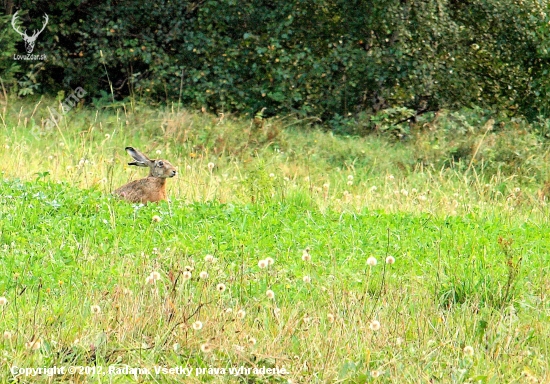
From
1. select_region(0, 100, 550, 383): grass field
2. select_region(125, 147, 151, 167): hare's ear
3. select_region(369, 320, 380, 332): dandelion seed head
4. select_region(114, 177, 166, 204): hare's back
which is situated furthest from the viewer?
select_region(125, 147, 151, 167): hare's ear

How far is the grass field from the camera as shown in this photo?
4.71 metres

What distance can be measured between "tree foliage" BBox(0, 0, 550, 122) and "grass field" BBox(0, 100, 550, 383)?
19.6 feet

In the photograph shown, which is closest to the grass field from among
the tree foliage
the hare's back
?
the hare's back

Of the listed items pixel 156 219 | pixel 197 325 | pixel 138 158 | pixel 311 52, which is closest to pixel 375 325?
pixel 197 325

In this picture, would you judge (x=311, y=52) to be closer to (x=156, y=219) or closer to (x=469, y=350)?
(x=156, y=219)

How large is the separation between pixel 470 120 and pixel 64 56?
7.18 metres

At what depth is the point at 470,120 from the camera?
581 inches

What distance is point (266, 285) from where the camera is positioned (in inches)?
230

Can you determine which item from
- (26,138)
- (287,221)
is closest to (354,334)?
(287,221)

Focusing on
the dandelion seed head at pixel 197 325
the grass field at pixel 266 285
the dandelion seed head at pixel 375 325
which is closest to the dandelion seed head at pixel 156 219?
the grass field at pixel 266 285

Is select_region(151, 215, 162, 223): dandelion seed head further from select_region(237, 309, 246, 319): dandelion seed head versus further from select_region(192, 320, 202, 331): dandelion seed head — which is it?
select_region(192, 320, 202, 331): dandelion seed head

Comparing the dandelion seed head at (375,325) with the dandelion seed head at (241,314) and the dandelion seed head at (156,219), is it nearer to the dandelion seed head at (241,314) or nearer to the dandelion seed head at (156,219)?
the dandelion seed head at (241,314)

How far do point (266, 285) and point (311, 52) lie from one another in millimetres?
10375

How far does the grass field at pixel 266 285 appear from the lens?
4.71 meters
